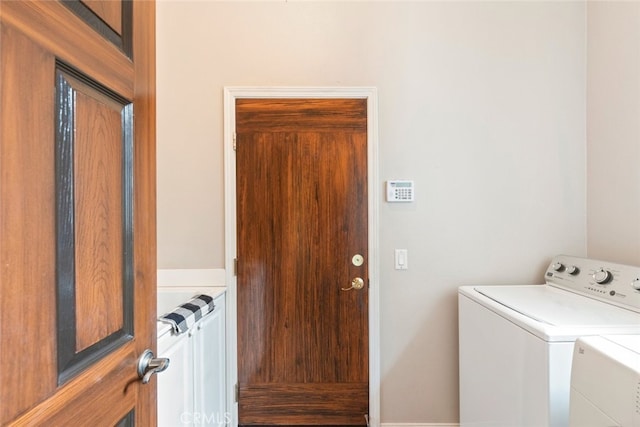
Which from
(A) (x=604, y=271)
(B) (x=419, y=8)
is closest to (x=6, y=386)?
(A) (x=604, y=271)

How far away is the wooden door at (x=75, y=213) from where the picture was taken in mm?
463

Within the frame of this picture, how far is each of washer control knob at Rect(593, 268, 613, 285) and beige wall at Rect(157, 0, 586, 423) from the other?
1.23ft

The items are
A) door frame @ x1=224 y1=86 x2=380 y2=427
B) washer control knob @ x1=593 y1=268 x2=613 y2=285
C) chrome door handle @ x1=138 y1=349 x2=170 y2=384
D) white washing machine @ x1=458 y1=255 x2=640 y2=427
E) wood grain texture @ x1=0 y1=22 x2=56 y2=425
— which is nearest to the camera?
wood grain texture @ x1=0 y1=22 x2=56 y2=425

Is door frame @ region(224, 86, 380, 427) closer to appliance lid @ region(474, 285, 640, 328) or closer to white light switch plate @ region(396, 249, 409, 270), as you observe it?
white light switch plate @ region(396, 249, 409, 270)

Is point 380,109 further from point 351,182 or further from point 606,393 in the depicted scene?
point 606,393

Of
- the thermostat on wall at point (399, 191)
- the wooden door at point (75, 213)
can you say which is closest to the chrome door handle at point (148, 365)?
the wooden door at point (75, 213)

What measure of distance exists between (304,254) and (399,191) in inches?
27.0

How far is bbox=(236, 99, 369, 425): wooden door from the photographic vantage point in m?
1.86

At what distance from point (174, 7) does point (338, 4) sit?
0.99 m

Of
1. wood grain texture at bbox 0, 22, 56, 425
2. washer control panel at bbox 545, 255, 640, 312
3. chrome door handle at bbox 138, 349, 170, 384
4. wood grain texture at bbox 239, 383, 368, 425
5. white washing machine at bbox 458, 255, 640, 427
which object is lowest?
wood grain texture at bbox 239, 383, 368, 425

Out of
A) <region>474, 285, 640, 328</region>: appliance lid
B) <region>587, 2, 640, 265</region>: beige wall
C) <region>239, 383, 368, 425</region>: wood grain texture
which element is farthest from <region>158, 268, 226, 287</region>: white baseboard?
<region>587, 2, 640, 265</region>: beige wall

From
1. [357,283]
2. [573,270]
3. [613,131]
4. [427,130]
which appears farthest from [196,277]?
[613,131]

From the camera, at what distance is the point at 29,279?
1.59 feet

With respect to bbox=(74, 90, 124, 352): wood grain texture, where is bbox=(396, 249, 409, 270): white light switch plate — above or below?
below
